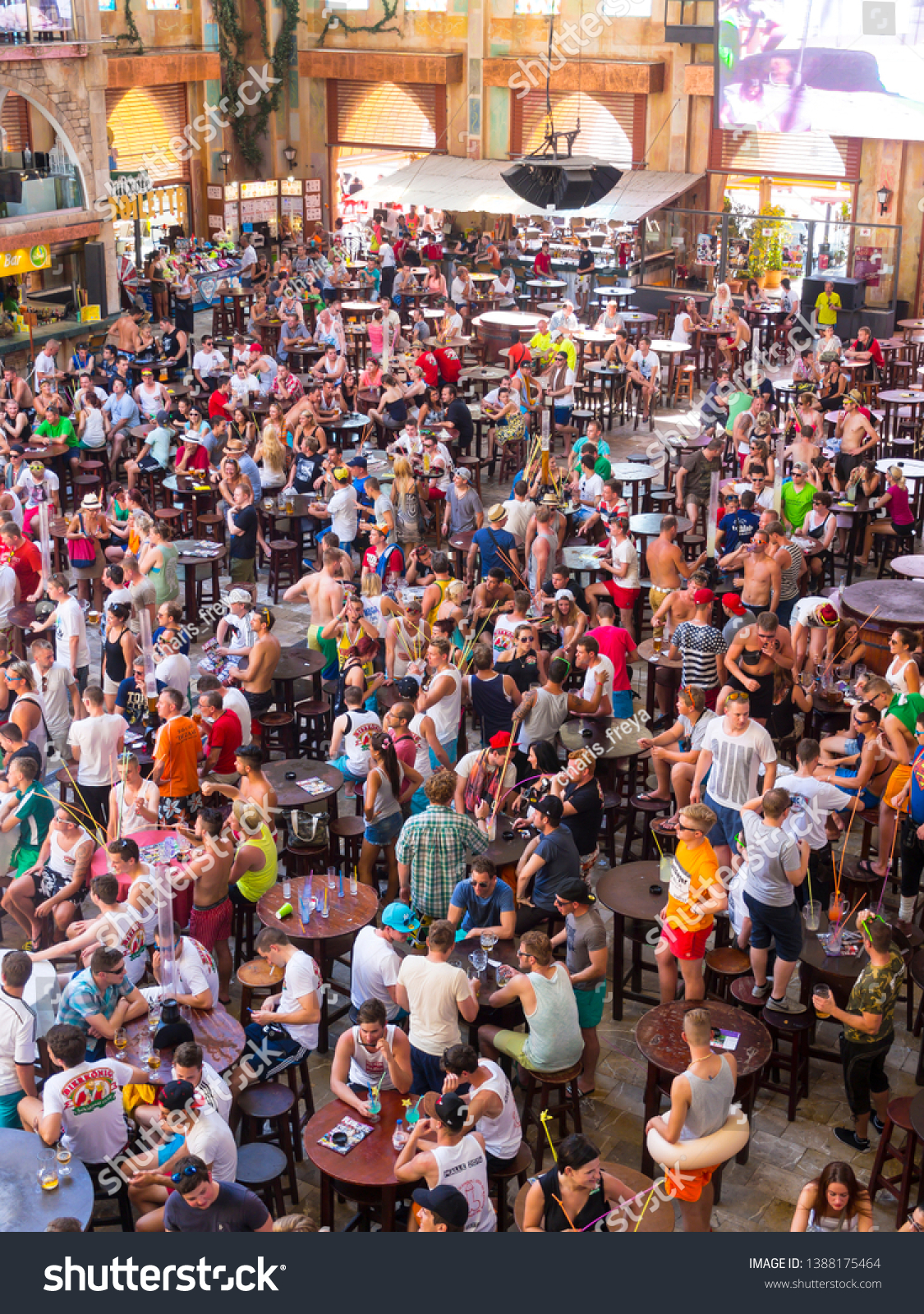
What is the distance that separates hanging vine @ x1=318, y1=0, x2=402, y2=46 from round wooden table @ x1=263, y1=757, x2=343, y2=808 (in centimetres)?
2340

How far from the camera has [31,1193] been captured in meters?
5.03

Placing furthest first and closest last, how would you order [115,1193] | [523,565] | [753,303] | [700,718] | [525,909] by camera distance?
[753,303] → [523,565] → [700,718] → [525,909] → [115,1193]

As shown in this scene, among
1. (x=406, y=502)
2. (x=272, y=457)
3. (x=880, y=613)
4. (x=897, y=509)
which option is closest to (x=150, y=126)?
(x=272, y=457)

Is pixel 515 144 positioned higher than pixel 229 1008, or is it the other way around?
pixel 515 144

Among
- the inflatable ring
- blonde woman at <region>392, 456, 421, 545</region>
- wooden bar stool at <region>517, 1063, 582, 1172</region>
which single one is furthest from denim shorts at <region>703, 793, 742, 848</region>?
blonde woman at <region>392, 456, 421, 545</region>

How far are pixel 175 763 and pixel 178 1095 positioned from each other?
271 cm

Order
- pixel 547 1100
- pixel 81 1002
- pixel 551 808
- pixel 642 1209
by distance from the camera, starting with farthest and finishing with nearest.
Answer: pixel 551 808 → pixel 547 1100 → pixel 81 1002 → pixel 642 1209

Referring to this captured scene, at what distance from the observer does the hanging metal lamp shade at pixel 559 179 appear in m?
11.9

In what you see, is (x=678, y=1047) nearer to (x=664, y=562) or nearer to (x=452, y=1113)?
(x=452, y=1113)

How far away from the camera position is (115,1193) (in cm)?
556

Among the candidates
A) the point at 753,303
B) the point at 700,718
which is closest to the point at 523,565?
the point at 700,718
